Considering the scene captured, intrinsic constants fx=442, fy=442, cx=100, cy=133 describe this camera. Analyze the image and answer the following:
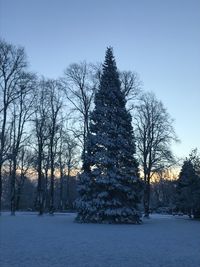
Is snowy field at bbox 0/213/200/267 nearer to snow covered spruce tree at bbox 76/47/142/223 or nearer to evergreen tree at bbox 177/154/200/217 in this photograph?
snow covered spruce tree at bbox 76/47/142/223

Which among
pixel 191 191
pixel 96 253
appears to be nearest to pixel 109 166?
pixel 191 191

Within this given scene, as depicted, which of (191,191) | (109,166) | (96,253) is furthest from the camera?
(191,191)

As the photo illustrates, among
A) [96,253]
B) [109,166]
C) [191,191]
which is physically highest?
[109,166]

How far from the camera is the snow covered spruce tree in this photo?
110ft

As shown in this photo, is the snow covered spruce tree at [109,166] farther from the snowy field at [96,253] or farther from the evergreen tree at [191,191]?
the snowy field at [96,253]

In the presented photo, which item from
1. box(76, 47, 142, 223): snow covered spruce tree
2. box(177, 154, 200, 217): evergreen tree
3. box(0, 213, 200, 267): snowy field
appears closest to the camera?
box(0, 213, 200, 267): snowy field

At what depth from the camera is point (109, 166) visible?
34.6 m

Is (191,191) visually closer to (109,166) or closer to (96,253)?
(109,166)

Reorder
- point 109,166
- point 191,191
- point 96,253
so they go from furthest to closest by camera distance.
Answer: point 191,191, point 109,166, point 96,253

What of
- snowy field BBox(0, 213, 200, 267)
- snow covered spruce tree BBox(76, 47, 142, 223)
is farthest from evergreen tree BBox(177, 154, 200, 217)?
snowy field BBox(0, 213, 200, 267)

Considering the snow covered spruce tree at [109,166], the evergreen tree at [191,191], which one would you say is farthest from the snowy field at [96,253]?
the evergreen tree at [191,191]

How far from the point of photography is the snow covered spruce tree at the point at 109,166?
1316 inches

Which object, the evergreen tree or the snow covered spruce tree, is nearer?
the snow covered spruce tree

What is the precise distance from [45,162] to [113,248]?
42.4 m
